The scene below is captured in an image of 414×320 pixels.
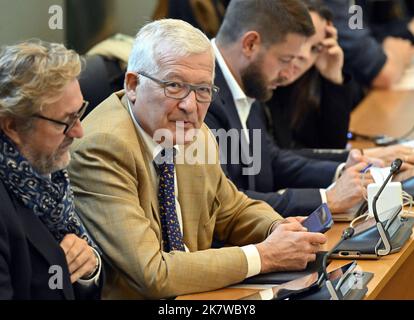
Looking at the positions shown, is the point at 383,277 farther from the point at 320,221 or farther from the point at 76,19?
the point at 76,19

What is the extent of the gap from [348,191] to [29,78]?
127 cm

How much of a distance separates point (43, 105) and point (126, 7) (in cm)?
285

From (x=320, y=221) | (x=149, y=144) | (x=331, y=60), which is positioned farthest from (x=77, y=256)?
(x=331, y=60)

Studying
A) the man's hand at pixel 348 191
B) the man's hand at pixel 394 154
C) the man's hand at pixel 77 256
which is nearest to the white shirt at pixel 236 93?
the man's hand at pixel 348 191

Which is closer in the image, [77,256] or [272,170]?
[77,256]

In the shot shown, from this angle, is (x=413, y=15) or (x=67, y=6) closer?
(x=67, y=6)

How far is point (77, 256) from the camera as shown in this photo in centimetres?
218

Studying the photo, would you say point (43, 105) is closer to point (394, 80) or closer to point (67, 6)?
point (67, 6)

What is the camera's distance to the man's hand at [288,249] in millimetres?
2334

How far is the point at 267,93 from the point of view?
3254mm

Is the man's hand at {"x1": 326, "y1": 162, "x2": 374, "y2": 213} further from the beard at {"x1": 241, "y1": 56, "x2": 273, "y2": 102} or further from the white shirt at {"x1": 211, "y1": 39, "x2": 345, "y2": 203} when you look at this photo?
the beard at {"x1": 241, "y1": 56, "x2": 273, "y2": 102}
